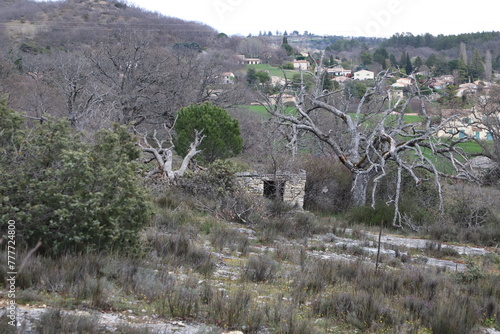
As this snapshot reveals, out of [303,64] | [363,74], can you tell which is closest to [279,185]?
[303,64]

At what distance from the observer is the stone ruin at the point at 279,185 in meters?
16.1

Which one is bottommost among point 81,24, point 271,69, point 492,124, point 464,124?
point 464,124

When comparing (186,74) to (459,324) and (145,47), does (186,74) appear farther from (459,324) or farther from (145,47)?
(459,324)

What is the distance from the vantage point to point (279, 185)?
649 inches

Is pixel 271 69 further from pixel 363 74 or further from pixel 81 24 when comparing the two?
pixel 81 24

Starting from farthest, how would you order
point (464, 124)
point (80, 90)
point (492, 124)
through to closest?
point (492, 124) < point (80, 90) < point (464, 124)

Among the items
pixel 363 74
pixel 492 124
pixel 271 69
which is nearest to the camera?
pixel 492 124

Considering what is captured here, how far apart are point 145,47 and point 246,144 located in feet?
30.4

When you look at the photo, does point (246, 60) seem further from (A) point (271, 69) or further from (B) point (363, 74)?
(B) point (363, 74)

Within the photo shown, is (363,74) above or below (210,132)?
above

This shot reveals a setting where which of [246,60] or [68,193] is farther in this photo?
[246,60]

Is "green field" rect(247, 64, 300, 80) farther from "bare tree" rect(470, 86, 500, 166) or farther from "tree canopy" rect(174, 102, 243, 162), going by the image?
"tree canopy" rect(174, 102, 243, 162)

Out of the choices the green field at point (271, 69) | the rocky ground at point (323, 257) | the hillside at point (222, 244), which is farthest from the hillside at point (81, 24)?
the rocky ground at point (323, 257)

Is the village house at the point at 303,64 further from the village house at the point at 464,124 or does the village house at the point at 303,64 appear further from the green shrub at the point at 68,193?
the green shrub at the point at 68,193
